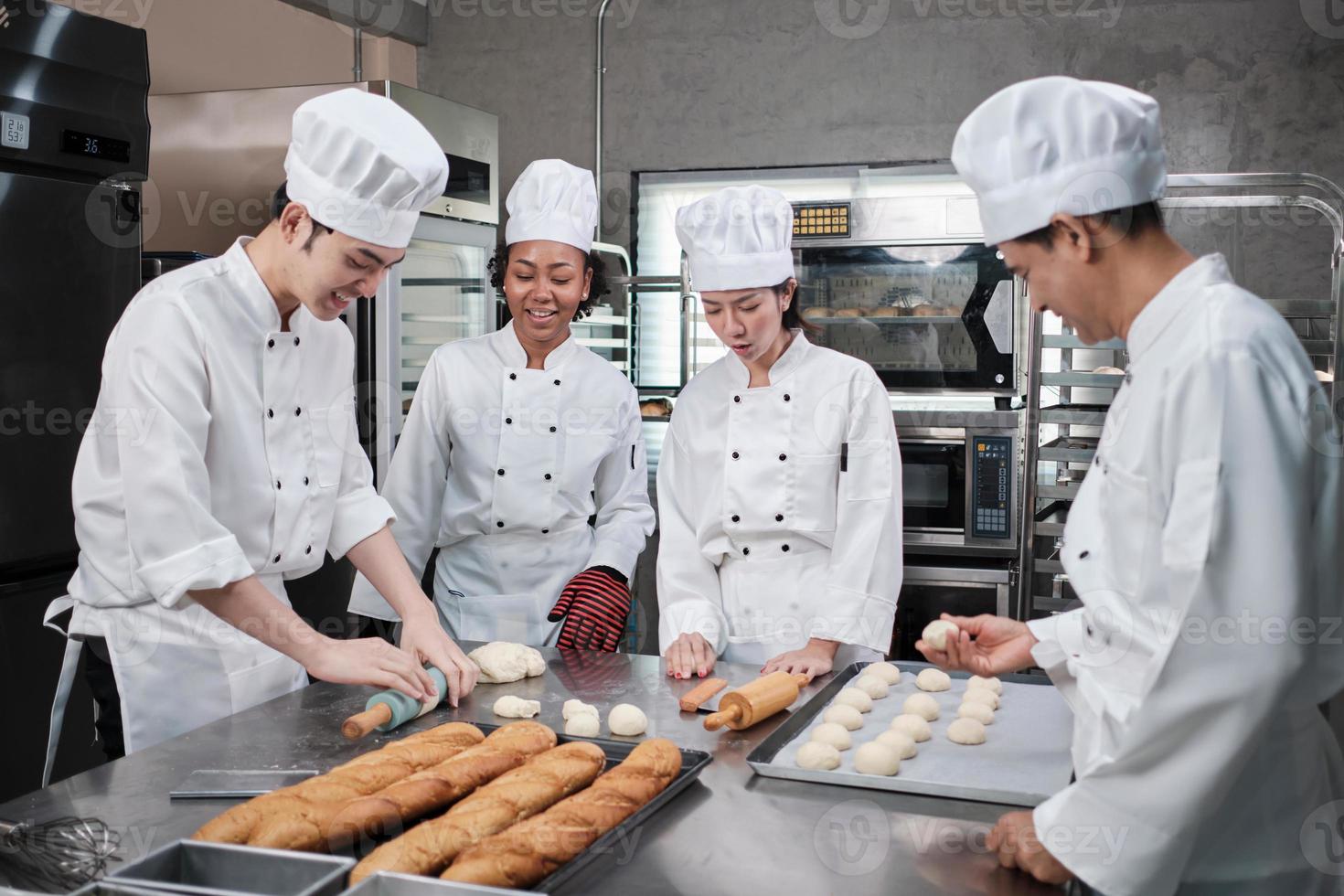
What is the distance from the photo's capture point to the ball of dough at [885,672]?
202 cm

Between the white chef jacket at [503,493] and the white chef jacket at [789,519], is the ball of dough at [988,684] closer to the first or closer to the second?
the white chef jacket at [789,519]

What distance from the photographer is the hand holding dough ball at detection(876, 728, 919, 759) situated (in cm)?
163

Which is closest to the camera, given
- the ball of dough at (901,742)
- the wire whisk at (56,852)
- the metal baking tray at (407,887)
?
the metal baking tray at (407,887)

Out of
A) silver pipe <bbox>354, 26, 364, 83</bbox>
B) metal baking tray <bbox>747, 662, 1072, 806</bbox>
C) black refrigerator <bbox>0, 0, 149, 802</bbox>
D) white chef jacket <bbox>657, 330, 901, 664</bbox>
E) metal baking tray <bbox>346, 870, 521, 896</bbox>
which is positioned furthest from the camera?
silver pipe <bbox>354, 26, 364, 83</bbox>

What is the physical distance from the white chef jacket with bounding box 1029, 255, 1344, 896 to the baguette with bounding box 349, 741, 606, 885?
0.60 m

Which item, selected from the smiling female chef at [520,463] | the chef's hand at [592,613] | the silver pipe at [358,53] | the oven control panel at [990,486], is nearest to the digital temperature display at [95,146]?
the smiling female chef at [520,463]

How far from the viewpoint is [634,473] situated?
2939mm

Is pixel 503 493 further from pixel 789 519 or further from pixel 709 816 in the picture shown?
pixel 709 816

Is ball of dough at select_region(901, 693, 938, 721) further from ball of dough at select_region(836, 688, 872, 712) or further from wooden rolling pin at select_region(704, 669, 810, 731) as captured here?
wooden rolling pin at select_region(704, 669, 810, 731)

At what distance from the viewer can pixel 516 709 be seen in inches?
72.6

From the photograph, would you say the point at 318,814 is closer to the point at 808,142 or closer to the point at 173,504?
the point at 173,504

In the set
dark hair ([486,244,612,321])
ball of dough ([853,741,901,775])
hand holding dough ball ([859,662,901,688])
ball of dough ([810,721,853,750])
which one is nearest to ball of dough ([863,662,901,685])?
hand holding dough ball ([859,662,901,688])

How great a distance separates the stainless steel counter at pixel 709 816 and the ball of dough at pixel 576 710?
0.9 inches

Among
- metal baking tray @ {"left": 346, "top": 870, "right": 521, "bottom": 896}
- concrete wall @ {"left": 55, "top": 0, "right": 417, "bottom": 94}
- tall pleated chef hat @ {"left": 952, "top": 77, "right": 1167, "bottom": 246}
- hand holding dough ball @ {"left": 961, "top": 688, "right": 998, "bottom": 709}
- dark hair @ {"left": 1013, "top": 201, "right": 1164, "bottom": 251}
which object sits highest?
concrete wall @ {"left": 55, "top": 0, "right": 417, "bottom": 94}
